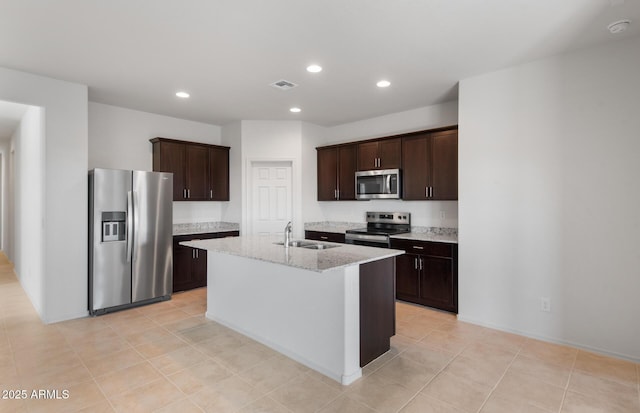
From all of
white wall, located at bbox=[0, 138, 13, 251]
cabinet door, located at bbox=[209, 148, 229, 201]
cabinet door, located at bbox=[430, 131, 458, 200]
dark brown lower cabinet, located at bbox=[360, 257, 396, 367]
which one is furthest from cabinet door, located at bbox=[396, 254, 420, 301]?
white wall, located at bbox=[0, 138, 13, 251]

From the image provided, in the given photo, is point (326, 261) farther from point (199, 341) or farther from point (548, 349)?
point (548, 349)

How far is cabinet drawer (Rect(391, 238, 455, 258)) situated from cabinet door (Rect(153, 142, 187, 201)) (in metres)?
3.31

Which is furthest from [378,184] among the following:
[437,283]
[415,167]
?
[437,283]

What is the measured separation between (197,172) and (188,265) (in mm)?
1500

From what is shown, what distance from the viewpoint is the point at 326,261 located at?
100 inches

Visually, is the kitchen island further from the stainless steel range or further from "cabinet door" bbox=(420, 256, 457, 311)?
the stainless steel range

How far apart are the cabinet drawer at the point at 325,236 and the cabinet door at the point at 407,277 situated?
109 cm

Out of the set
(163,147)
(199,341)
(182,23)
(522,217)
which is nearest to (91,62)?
(182,23)

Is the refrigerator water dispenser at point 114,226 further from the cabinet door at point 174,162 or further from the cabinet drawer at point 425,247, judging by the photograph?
the cabinet drawer at point 425,247

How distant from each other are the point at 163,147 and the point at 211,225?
1562 millimetres

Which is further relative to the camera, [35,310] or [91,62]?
[35,310]

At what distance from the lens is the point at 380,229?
5266mm

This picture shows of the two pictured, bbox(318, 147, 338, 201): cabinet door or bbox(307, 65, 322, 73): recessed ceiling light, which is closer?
bbox(307, 65, 322, 73): recessed ceiling light

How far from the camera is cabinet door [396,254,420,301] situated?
431 cm
